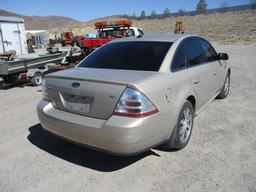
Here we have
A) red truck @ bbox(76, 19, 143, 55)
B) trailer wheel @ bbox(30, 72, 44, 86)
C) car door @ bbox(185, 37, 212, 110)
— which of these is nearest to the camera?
car door @ bbox(185, 37, 212, 110)

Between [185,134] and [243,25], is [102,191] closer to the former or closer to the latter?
[185,134]

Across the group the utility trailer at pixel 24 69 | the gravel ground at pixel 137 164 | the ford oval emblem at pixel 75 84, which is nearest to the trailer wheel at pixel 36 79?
the utility trailer at pixel 24 69

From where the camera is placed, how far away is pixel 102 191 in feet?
8.96

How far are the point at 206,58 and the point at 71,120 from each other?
2.82 metres

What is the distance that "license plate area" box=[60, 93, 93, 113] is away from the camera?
2956 mm

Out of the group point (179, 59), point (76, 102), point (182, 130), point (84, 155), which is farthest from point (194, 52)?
point (84, 155)

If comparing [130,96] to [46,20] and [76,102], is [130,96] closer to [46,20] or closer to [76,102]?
[76,102]

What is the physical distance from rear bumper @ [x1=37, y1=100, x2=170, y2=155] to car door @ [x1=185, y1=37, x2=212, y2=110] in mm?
1142

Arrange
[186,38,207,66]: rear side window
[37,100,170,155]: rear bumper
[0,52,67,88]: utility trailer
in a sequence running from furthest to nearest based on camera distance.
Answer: [0,52,67,88]: utility trailer
[186,38,207,66]: rear side window
[37,100,170,155]: rear bumper

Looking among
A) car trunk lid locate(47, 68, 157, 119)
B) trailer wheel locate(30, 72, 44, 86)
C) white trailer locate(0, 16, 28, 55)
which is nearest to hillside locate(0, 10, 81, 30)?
white trailer locate(0, 16, 28, 55)

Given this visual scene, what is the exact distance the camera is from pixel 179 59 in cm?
359

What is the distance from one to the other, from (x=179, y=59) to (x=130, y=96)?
4.07ft

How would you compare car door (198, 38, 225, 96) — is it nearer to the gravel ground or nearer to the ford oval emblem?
the gravel ground

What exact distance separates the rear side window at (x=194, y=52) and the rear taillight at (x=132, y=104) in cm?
145
